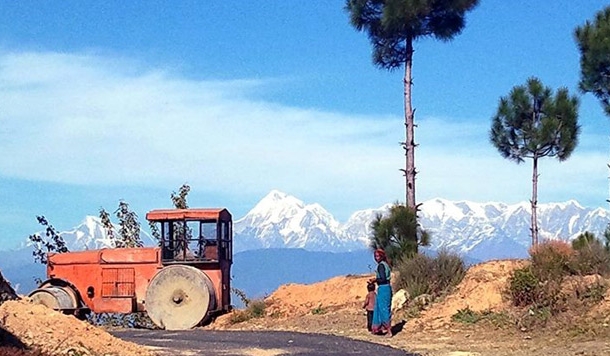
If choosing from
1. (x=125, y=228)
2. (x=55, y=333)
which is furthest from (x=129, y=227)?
(x=55, y=333)

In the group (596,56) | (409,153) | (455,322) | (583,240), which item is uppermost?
(596,56)

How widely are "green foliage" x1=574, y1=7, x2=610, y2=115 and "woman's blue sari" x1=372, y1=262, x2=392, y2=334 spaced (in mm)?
12312

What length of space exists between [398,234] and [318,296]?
8.64 ft

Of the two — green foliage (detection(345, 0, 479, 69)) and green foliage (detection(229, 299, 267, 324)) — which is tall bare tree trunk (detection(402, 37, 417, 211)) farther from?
green foliage (detection(229, 299, 267, 324))

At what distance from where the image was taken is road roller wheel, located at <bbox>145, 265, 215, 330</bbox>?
23.0 meters

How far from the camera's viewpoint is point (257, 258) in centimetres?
19962

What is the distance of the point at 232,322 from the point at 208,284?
1.19 m

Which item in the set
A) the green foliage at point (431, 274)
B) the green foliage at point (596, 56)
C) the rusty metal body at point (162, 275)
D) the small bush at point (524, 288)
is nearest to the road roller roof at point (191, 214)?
the rusty metal body at point (162, 275)

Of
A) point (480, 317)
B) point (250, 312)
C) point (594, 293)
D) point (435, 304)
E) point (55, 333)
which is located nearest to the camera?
point (55, 333)

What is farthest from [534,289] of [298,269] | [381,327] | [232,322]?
[298,269]

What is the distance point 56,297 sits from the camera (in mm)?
23281

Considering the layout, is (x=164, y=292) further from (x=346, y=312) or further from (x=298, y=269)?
(x=298, y=269)

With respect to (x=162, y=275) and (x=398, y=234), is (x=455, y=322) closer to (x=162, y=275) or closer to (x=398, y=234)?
(x=398, y=234)

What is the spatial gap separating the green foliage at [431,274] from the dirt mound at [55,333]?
→ 9436mm
